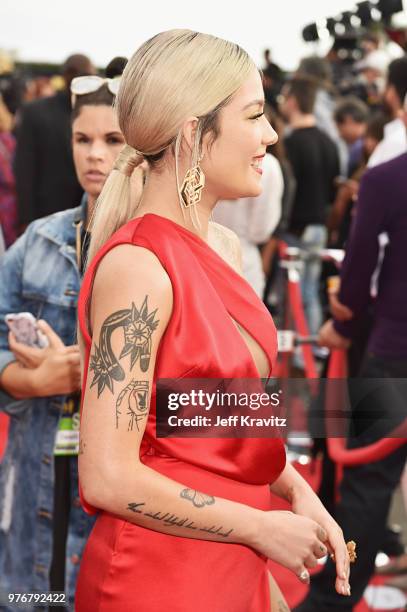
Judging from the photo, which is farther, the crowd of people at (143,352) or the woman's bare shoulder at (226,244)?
the woman's bare shoulder at (226,244)

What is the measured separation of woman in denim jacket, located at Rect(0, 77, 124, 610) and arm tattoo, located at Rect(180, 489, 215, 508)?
1001mm

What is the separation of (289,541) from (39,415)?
1207 mm

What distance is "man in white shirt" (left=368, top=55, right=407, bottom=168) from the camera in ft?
13.9

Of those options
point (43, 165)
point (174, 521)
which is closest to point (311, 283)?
point (43, 165)

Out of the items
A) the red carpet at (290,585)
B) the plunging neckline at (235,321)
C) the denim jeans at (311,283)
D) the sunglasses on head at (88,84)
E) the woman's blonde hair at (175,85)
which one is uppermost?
the woman's blonde hair at (175,85)

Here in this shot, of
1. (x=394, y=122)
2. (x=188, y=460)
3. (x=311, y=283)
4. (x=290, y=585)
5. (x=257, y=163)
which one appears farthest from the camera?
(x=311, y=283)

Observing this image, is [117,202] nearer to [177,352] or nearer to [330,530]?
[177,352]

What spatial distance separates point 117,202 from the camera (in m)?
1.84

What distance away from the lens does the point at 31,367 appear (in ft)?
8.29

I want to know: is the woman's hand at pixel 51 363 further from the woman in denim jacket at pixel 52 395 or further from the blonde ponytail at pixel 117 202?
the blonde ponytail at pixel 117 202

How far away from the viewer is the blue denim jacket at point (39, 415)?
104 inches

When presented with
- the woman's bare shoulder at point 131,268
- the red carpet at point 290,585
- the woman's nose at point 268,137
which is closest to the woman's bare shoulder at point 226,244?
the woman's nose at point 268,137

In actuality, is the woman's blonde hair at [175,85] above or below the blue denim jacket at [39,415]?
above

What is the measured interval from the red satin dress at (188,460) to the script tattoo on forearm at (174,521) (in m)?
0.08
